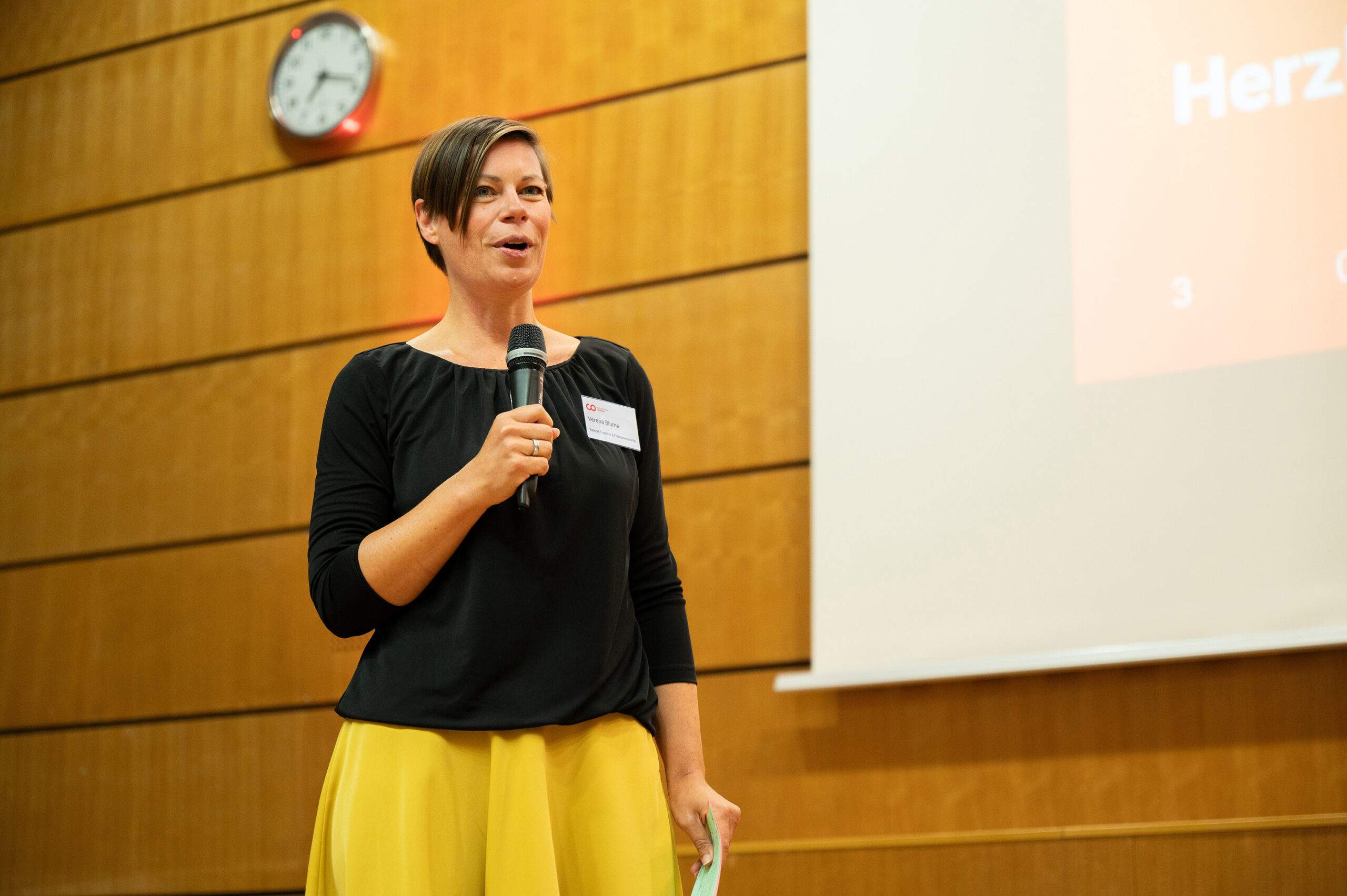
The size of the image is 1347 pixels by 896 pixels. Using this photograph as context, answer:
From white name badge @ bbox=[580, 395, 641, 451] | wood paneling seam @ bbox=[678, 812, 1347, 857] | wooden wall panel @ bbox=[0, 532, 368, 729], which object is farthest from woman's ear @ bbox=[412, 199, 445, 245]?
wooden wall panel @ bbox=[0, 532, 368, 729]

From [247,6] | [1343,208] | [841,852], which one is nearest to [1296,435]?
[1343,208]

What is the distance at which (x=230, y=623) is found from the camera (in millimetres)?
3182

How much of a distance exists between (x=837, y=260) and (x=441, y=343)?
1453 mm

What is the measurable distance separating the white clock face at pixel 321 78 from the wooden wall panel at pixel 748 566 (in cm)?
140

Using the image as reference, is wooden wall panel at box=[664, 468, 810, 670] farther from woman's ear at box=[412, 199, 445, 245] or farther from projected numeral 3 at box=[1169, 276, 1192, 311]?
woman's ear at box=[412, 199, 445, 245]

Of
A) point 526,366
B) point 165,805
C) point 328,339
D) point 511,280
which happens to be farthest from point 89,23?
point 526,366

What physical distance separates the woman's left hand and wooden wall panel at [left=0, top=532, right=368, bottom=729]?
1.85 m

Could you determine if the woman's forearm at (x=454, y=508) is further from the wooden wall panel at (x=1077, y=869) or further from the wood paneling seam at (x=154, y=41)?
the wood paneling seam at (x=154, y=41)

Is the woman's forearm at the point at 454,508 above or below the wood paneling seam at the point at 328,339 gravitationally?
below

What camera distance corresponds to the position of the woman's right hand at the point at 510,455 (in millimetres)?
1135

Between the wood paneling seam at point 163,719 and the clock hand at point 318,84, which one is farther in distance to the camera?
the clock hand at point 318,84

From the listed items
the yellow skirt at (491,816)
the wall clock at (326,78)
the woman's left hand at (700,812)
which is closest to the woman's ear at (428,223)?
the yellow skirt at (491,816)

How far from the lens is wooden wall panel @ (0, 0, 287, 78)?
3.60 metres

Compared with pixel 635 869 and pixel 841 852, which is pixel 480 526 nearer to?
pixel 635 869
